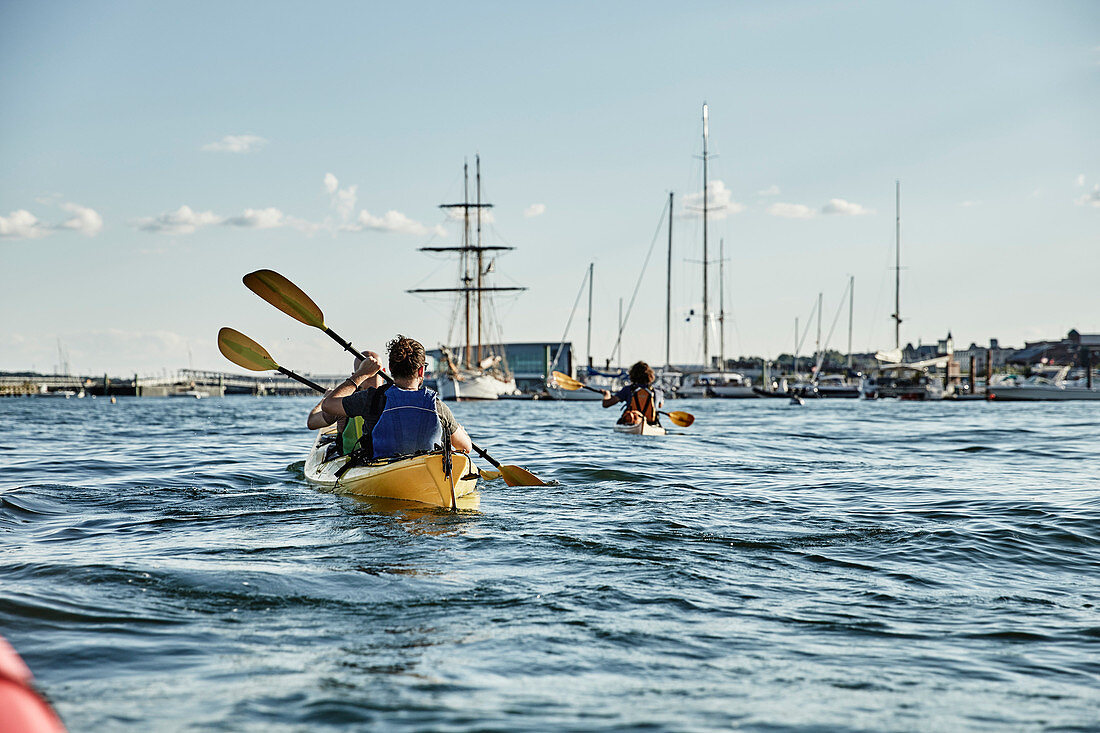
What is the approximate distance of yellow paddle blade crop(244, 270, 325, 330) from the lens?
1064 centimetres

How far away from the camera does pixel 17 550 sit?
679 cm

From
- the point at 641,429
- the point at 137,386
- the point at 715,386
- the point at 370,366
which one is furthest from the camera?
the point at 137,386

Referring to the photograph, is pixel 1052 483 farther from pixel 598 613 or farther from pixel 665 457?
pixel 598 613

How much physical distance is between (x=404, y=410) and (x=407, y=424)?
159mm

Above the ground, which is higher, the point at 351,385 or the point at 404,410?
the point at 351,385

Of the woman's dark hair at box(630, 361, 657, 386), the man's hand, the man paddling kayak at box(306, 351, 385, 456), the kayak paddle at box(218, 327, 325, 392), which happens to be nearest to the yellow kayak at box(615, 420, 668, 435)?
the woman's dark hair at box(630, 361, 657, 386)

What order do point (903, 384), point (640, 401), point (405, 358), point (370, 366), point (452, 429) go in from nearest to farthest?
point (405, 358) → point (452, 429) → point (370, 366) → point (640, 401) → point (903, 384)

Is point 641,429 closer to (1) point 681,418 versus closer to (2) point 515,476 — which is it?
(1) point 681,418

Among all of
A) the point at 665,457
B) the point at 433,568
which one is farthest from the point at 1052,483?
the point at 433,568

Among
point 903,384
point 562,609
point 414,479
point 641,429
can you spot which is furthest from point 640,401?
point 903,384

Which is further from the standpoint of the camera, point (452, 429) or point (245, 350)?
point (245, 350)

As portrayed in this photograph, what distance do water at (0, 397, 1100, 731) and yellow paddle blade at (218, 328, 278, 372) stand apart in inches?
67.6

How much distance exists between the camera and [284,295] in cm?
1084

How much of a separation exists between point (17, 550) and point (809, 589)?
19.8ft
